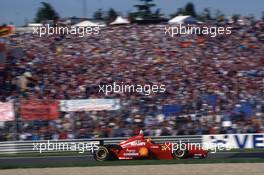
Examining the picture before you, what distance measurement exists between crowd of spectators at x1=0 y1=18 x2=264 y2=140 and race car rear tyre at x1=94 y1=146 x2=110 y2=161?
134 inches

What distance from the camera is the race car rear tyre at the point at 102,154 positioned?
15336 mm

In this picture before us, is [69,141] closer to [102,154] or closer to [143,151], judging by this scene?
[102,154]

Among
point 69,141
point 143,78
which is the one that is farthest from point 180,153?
point 143,78

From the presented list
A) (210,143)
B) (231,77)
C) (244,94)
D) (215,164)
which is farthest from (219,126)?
(215,164)

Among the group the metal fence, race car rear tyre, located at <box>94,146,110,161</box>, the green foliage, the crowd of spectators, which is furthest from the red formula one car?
the green foliage

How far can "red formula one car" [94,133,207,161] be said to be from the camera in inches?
604

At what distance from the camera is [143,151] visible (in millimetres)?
15453

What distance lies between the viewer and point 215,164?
44.4 feet

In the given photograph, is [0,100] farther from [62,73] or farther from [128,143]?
[128,143]

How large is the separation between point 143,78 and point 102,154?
788 centimetres

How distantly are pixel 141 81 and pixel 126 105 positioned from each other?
3.29 m

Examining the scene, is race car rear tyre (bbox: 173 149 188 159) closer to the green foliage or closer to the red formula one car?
the red formula one car

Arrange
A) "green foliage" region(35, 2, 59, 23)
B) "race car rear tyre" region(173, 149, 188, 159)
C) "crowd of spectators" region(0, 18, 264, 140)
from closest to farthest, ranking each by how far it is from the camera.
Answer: "race car rear tyre" region(173, 149, 188, 159), "crowd of spectators" region(0, 18, 264, 140), "green foliage" region(35, 2, 59, 23)

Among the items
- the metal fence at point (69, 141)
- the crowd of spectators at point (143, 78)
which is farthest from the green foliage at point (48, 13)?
the metal fence at point (69, 141)
